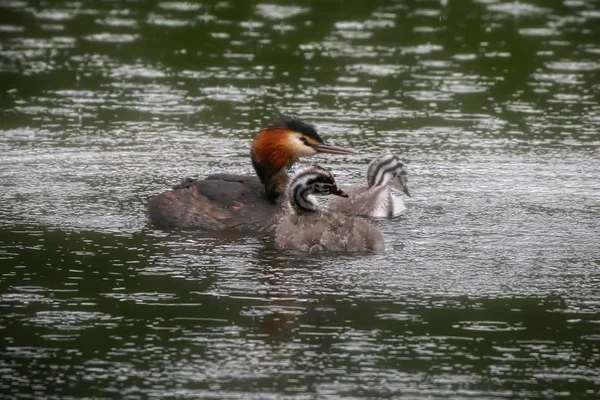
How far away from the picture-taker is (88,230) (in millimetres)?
9922

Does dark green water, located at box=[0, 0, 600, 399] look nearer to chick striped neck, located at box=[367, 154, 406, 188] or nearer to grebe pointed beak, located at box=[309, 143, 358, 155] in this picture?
chick striped neck, located at box=[367, 154, 406, 188]

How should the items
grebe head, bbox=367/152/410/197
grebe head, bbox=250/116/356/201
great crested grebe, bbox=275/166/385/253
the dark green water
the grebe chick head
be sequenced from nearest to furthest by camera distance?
the dark green water
great crested grebe, bbox=275/166/385/253
the grebe chick head
grebe head, bbox=250/116/356/201
grebe head, bbox=367/152/410/197

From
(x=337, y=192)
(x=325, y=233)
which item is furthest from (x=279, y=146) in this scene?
(x=325, y=233)

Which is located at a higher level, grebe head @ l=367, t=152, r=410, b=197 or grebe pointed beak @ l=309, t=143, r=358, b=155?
grebe pointed beak @ l=309, t=143, r=358, b=155

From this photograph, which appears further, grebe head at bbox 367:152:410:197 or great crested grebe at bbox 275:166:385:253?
grebe head at bbox 367:152:410:197

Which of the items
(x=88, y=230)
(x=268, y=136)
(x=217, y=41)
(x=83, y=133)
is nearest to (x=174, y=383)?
(x=88, y=230)

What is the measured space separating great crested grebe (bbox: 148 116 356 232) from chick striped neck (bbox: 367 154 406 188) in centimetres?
48

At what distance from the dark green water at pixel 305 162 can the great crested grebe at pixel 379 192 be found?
0.26 meters

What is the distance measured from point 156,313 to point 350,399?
1.77m

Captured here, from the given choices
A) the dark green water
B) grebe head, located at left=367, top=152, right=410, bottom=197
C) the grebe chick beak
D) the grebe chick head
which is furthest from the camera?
grebe head, located at left=367, top=152, right=410, bottom=197

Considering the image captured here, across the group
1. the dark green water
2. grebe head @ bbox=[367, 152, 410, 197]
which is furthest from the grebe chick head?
grebe head @ bbox=[367, 152, 410, 197]

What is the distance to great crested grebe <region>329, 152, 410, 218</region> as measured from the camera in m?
10.9

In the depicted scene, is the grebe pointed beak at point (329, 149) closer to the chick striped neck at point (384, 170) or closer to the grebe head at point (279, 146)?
the grebe head at point (279, 146)

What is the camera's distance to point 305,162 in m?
12.8
